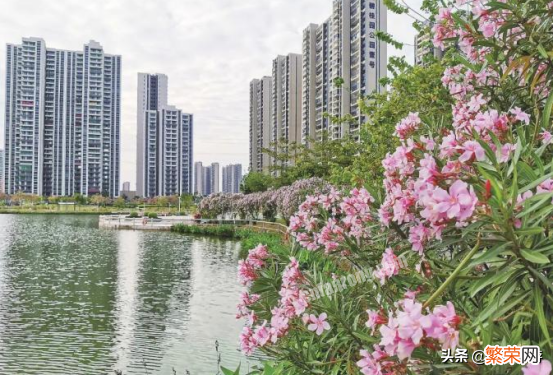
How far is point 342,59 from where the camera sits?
158 feet

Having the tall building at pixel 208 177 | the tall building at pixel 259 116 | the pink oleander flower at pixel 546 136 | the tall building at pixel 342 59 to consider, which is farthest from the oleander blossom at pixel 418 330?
the tall building at pixel 208 177

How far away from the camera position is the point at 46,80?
63.6 m

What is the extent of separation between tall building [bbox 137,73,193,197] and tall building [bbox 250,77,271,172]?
12216mm

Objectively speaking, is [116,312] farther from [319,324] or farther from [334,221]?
[319,324]

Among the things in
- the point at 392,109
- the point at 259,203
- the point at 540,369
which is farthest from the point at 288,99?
the point at 540,369

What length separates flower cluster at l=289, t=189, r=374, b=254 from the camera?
201 centimetres

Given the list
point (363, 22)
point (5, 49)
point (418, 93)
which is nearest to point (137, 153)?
point (5, 49)

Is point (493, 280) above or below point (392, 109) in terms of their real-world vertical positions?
below

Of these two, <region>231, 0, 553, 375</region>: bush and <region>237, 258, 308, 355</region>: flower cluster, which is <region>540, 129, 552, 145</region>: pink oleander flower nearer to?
<region>231, 0, 553, 375</region>: bush

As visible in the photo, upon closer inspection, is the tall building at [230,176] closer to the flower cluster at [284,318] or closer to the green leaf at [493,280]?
the flower cluster at [284,318]

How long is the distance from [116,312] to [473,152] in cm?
756

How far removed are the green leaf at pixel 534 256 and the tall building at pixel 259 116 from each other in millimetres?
60426

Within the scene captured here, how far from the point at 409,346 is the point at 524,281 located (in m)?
0.37

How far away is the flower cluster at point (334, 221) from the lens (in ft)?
6.60
